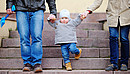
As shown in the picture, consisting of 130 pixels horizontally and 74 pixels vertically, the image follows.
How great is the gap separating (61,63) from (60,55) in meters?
0.39

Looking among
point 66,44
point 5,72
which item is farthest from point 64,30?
point 5,72

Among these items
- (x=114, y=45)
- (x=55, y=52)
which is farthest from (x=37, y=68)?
(x=114, y=45)

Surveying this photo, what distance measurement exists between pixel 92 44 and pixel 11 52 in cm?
186

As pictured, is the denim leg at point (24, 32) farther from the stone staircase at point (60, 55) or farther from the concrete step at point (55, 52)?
the concrete step at point (55, 52)

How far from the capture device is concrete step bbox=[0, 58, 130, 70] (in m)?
3.88

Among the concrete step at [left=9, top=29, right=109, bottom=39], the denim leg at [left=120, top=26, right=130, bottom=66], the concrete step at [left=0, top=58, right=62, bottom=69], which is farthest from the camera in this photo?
the concrete step at [left=9, top=29, right=109, bottom=39]

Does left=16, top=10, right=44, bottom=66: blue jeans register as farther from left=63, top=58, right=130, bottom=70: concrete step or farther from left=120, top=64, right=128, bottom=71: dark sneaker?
left=120, top=64, right=128, bottom=71: dark sneaker

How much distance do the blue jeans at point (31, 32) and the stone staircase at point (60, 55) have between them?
0.31 m

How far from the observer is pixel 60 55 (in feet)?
14.0

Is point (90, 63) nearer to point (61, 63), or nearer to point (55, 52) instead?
point (61, 63)

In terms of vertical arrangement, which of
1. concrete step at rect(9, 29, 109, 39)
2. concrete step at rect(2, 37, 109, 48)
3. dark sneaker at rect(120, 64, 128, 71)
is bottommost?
dark sneaker at rect(120, 64, 128, 71)

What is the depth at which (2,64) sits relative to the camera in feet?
12.7

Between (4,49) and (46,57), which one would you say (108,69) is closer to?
(46,57)

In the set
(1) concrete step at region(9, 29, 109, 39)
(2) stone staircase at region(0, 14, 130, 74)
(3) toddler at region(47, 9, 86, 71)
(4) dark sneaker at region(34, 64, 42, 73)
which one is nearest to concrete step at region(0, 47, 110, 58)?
(2) stone staircase at region(0, 14, 130, 74)
